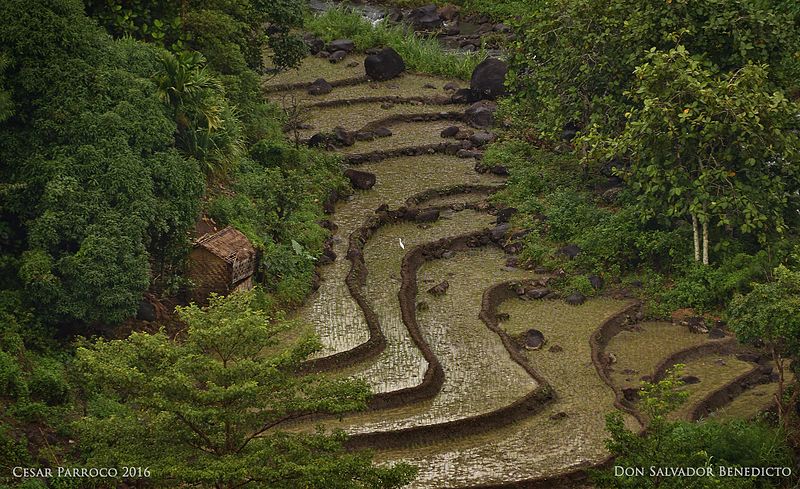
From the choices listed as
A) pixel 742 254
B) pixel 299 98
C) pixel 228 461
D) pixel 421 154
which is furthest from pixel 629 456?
pixel 299 98

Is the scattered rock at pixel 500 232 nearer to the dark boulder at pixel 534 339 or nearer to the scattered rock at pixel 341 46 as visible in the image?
the dark boulder at pixel 534 339

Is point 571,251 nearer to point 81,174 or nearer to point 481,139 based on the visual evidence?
point 481,139

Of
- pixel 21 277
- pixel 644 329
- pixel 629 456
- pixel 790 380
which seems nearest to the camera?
pixel 629 456

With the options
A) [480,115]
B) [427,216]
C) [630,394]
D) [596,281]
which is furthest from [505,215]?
[630,394]

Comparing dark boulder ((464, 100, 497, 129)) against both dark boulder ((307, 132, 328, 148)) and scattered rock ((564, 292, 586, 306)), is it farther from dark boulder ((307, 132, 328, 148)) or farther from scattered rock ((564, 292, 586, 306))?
scattered rock ((564, 292, 586, 306))

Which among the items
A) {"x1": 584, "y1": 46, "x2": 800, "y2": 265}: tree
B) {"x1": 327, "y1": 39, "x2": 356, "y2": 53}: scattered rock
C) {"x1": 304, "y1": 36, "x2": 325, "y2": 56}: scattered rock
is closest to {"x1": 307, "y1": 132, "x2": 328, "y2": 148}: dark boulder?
{"x1": 584, "y1": 46, "x2": 800, "y2": 265}: tree

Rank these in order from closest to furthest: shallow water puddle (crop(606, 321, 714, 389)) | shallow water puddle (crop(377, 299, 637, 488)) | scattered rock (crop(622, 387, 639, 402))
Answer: shallow water puddle (crop(377, 299, 637, 488))
scattered rock (crop(622, 387, 639, 402))
shallow water puddle (crop(606, 321, 714, 389))

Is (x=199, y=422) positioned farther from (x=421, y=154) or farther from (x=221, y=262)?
(x=421, y=154)
